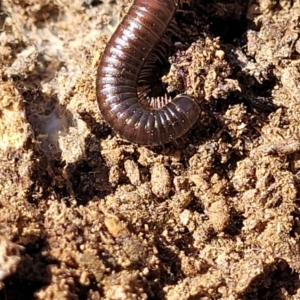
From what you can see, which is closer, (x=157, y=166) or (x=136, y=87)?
(x=157, y=166)

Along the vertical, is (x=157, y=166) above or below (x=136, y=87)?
below

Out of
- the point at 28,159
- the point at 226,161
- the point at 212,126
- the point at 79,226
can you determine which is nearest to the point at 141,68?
the point at 212,126

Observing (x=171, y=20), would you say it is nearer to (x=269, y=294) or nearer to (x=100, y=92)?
(x=100, y=92)

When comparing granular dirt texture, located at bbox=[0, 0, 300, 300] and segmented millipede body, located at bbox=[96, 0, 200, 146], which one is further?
segmented millipede body, located at bbox=[96, 0, 200, 146]

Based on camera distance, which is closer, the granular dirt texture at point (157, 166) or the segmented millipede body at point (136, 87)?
the granular dirt texture at point (157, 166)
